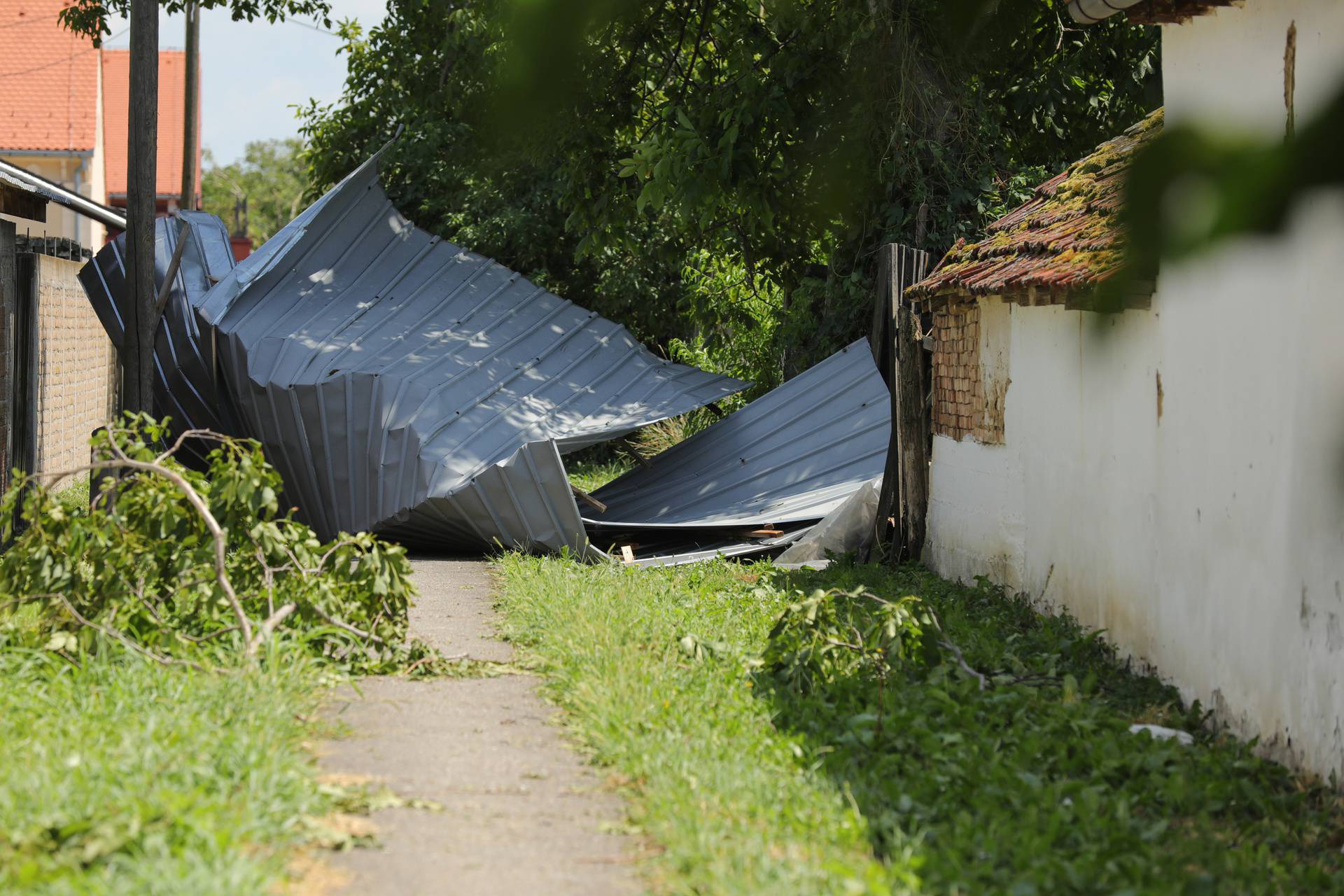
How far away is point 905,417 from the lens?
35.0 feet

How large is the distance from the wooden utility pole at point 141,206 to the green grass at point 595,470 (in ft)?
21.5

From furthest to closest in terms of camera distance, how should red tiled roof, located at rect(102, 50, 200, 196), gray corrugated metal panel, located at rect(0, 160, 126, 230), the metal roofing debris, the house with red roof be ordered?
red tiled roof, located at rect(102, 50, 200, 196), the house with red roof, the metal roofing debris, gray corrugated metal panel, located at rect(0, 160, 126, 230)

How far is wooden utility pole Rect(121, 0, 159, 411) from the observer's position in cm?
1033

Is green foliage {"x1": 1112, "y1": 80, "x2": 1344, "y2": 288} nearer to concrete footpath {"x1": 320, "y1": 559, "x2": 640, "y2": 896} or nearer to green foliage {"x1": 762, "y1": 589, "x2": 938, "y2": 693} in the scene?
concrete footpath {"x1": 320, "y1": 559, "x2": 640, "y2": 896}

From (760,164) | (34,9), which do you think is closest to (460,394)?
(760,164)

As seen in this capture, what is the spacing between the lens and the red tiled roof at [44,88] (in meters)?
25.9

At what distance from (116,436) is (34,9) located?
75.3 ft

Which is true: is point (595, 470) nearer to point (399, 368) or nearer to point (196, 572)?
point (399, 368)

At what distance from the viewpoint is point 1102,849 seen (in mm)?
4121

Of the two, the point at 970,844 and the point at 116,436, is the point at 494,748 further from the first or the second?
the point at 116,436

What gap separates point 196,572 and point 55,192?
20.7 feet

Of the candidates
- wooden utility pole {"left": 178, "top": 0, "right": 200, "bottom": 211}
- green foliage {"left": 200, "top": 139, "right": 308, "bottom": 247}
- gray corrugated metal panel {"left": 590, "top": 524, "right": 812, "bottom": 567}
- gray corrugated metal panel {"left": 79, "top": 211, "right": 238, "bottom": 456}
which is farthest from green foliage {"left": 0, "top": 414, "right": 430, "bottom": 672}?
green foliage {"left": 200, "top": 139, "right": 308, "bottom": 247}

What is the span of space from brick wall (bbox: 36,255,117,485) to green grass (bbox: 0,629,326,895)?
23.7 feet

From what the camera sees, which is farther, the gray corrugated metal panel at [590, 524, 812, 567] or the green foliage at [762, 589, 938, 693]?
the gray corrugated metal panel at [590, 524, 812, 567]
